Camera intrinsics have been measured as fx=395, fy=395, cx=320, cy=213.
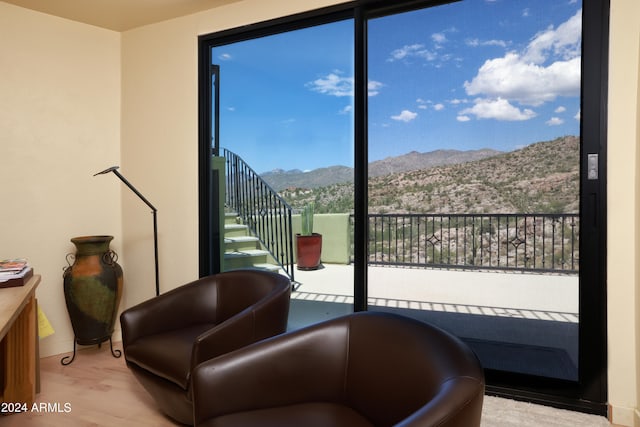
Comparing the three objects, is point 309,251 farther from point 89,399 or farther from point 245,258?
point 89,399

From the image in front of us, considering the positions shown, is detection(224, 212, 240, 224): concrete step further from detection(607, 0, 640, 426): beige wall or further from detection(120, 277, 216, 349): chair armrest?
detection(607, 0, 640, 426): beige wall

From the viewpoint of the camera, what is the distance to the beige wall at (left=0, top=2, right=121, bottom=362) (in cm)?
301

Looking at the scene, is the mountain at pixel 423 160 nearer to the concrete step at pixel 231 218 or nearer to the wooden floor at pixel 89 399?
the concrete step at pixel 231 218

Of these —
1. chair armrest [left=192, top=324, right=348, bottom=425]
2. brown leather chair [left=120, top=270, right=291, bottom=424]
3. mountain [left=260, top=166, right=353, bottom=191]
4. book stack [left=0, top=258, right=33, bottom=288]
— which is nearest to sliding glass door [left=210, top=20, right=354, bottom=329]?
mountain [left=260, top=166, right=353, bottom=191]

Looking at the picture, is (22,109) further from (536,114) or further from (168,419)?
(536,114)

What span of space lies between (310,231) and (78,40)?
8.29 feet

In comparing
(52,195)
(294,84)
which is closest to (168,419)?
(52,195)

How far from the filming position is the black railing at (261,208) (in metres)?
3.09

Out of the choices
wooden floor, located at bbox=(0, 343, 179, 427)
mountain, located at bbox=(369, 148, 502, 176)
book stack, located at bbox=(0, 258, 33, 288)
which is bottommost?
wooden floor, located at bbox=(0, 343, 179, 427)

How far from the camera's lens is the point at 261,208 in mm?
3193

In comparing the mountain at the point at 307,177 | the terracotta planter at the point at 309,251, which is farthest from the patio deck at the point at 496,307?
the mountain at the point at 307,177

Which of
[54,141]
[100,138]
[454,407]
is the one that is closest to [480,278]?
[454,407]

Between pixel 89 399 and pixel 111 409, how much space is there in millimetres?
238

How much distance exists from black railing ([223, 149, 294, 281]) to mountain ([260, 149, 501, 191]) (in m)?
0.11
